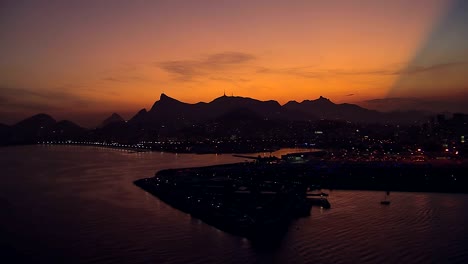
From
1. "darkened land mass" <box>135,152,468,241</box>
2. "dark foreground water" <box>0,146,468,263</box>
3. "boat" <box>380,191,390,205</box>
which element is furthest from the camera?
Result: "boat" <box>380,191,390,205</box>

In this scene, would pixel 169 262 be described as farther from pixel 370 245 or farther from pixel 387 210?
pixel 387 210

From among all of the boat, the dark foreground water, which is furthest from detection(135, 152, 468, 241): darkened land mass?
the boat

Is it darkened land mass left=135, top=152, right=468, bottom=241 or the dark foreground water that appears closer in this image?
the dark foreground water

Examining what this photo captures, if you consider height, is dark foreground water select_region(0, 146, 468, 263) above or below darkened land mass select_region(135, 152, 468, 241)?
below

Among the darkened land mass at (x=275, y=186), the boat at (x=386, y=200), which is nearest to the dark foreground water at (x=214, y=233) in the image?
the boat at (x=386, y=200)

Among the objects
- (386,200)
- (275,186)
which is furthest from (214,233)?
(386,200)

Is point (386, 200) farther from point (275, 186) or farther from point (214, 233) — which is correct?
point (214, 233)

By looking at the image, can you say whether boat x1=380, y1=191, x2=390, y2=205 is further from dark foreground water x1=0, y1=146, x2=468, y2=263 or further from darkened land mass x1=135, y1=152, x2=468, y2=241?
darkened land mass x1=135, y1=152, x2=468, y2=241

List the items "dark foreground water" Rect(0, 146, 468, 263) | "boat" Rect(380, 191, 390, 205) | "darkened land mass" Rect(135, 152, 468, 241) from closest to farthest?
"dark foreground water" Rect(0, 146, 468, 263), "darkened land mass" Rect(135, 152, 468, 241), "boat" Rect(380, 191, 390, 205)
